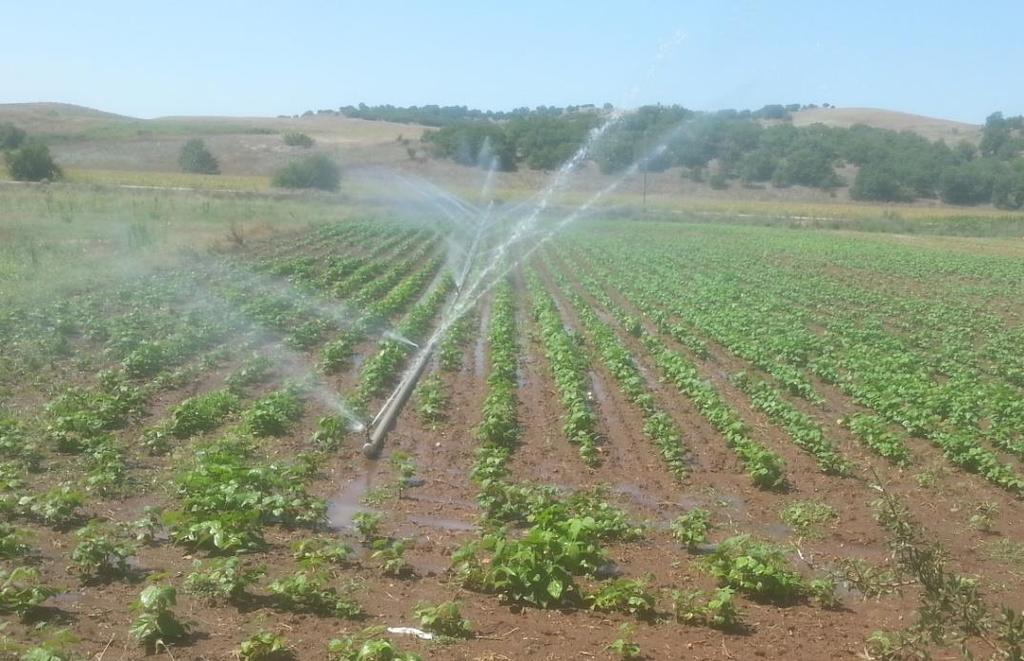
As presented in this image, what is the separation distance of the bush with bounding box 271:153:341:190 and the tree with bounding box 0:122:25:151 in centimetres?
1974

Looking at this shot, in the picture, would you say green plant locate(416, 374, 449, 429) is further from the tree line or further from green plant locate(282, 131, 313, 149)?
green plant locate(282, 131, 313, 149)

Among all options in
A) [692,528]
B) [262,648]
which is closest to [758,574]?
[692,528]

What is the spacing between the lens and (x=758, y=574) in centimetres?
701

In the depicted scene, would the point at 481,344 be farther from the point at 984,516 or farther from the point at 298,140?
the point at 298,140

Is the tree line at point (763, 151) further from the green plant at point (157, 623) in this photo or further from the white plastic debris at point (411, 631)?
the green plant at point (157, 623)

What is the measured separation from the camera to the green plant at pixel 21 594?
5922 millimetres

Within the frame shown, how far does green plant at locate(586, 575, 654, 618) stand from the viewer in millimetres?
6570

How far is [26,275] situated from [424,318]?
9503 millimetres

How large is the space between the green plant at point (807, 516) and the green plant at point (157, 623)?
555cm

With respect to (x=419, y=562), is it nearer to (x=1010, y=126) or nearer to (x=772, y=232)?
(x=772, y=232)

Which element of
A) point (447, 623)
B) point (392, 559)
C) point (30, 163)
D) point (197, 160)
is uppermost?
point (447, 623)

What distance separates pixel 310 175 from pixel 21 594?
62.6 metres

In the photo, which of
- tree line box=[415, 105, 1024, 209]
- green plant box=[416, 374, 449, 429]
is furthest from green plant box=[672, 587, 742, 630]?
tree line box=[415, 105, 1024, 209]

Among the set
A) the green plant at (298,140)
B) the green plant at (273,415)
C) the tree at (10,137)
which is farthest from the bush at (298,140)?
the green plant at (273,415)
